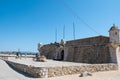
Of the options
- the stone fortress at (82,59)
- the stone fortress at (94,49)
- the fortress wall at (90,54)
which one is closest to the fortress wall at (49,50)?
the stone fortress at (94,49)

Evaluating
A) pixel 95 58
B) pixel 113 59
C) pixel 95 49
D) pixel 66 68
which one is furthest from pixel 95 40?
pixel 66 68

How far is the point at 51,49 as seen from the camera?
30641mm

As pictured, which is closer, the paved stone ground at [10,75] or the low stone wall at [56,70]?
the paved stone ground at [10,75]

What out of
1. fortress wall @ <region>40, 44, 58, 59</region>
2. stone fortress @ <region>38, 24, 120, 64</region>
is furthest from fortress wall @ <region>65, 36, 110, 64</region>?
fortress wall @ <region>40, 44, 58, 59</region>

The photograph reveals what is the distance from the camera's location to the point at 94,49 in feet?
60.2

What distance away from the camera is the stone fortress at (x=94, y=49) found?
1525cm

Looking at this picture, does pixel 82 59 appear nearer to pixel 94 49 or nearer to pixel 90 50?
pixel 90 50

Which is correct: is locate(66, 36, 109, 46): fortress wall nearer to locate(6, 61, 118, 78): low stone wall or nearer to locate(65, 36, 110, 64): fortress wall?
locate(65, 36, 110, 64): fortress wall

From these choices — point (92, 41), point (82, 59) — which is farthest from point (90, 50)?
point (82, 59)

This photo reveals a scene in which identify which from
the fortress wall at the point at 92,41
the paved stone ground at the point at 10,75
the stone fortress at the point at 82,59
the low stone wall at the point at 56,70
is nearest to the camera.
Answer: the paved stone ground at the point at 10,75

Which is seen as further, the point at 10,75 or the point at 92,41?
the point at 92,41

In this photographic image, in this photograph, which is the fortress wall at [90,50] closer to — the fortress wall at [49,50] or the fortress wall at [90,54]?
the fortress wall at [90,54]

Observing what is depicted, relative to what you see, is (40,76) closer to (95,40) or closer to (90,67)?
(90,67)

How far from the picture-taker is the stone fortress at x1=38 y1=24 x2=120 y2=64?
50.0ft
